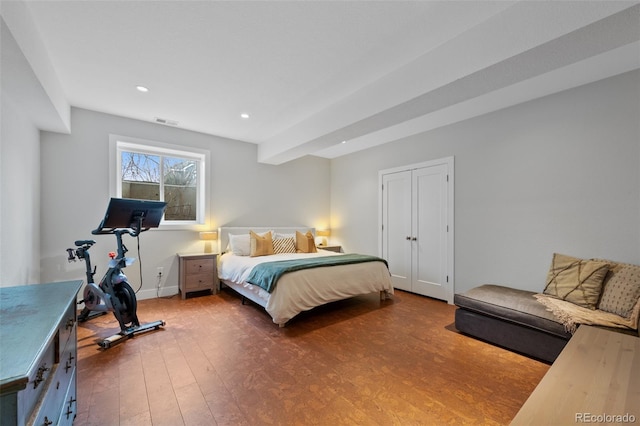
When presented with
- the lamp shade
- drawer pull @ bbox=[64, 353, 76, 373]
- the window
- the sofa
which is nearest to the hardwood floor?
the sofa

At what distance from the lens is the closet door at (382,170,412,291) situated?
4609 millimetres

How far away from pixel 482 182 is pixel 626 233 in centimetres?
147

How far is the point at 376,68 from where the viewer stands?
8.41ft

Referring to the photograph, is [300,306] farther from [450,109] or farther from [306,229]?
[450,109]

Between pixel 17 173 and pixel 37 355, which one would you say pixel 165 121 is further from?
pixel 37 355

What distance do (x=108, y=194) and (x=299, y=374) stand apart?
3656 millimetres

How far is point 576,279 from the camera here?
2.60 meters

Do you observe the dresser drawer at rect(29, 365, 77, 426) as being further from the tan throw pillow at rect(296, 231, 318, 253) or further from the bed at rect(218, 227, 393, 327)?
the tan throw pillow at rect(296, 231, 318, 253)

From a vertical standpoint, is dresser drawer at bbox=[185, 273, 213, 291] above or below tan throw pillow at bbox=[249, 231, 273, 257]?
below

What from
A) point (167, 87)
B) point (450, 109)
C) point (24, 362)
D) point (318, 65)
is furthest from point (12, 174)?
point (450, 109)

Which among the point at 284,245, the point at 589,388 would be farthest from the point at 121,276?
the point at 589,388

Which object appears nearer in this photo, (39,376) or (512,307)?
(39,376)

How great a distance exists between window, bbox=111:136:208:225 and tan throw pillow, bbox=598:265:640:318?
5.20 m

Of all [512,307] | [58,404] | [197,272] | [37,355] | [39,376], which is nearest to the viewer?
[37,355]
